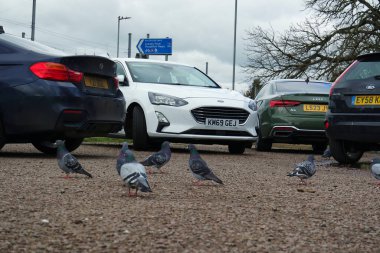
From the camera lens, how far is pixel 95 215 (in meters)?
4.73

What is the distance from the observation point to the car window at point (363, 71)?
9.17m

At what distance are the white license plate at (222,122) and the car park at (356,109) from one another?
2009 millimetres

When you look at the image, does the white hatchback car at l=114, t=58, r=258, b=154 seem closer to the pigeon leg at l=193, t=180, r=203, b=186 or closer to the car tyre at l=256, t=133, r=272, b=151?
the car tyre at l=256, t=133, r=272, b=151

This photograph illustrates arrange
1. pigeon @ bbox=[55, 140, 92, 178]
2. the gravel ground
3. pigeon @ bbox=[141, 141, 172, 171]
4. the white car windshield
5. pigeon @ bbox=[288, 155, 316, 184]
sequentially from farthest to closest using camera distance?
the white car windshield < pigeon @ bbox=[141, 141, 172, 171] < pigeon @ bbox=[288, 155, 316, 184] < pigeon @ bbox=[55, 140, 92, 178] < the gravel ground

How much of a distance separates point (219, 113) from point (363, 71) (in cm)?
275

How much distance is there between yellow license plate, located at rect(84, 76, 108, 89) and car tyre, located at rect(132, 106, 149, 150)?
163 cm

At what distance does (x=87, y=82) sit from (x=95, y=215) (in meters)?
4.90

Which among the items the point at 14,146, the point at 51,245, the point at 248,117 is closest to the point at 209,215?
the point at 51,245

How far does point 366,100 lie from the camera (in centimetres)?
902

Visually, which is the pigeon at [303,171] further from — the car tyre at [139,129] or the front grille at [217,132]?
the car tyre at [139,129]

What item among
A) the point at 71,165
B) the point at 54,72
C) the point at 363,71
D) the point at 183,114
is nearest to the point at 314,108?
the point at 183,114

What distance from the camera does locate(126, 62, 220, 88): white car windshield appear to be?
12211 mm

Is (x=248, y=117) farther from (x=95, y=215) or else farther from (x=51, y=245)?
(x=51, y=245)

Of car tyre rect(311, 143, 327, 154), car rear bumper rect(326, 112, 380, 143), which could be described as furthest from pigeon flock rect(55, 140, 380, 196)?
car tyre rect(311, 143, 327, 154)
